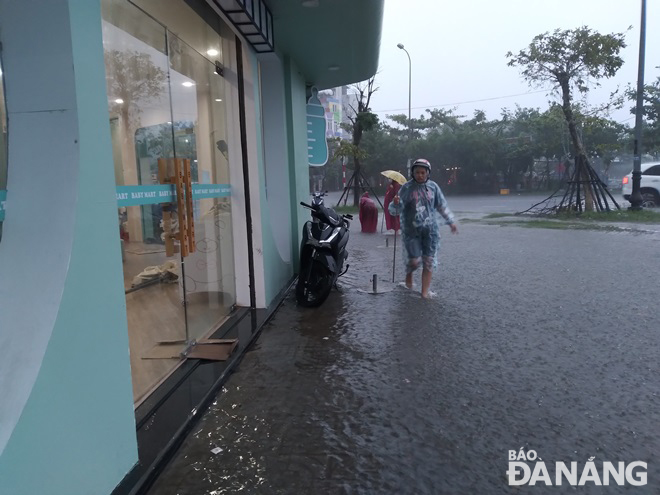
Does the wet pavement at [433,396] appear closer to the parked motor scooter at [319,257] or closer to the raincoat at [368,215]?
the parked motor scooter at [319,257]

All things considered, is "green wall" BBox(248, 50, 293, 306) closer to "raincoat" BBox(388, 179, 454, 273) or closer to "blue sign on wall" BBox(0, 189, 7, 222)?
"raincoat" BBox(388, 179, 454, 273)

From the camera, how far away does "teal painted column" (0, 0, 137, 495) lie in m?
1.89

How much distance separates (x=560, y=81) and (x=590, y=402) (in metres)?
16.6

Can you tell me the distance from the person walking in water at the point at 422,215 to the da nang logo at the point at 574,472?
12.1 feet

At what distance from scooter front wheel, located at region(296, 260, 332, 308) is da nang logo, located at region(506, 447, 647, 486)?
3.38 m

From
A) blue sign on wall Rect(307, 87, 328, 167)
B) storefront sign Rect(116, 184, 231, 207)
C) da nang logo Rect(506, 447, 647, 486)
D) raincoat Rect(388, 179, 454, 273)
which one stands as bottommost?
da nang logo Rect(506, 447, 647, 486)

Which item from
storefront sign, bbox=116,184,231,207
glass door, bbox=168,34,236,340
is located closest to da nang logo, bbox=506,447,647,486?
storefront sign, bbox=116,184,231,207

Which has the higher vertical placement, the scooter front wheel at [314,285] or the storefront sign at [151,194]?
the storefront sign at [151,194]

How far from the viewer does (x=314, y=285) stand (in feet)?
19.6

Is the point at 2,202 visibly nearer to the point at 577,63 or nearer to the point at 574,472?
the point at 574,472

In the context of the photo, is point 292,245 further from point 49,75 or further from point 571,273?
point 49,75

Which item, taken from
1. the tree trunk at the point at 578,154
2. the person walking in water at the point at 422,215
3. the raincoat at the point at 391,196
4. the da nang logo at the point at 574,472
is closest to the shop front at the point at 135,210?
the person walking in water at the point at 422,215

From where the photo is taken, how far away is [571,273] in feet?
25.1

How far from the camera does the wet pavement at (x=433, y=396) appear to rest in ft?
8.54
